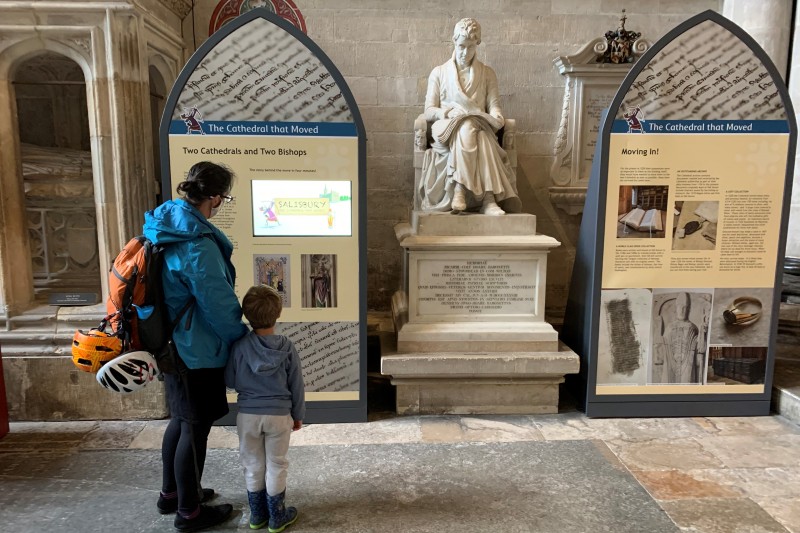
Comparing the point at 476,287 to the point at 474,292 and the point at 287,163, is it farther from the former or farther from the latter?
the point at 287,163

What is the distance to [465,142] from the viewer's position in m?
3.89

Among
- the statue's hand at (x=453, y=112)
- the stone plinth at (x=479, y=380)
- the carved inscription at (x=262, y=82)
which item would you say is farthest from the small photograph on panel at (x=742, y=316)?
the carved inscription at (x=262, y=82)

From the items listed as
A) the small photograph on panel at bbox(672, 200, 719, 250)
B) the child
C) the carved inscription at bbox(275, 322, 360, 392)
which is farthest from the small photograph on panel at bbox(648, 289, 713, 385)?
the child

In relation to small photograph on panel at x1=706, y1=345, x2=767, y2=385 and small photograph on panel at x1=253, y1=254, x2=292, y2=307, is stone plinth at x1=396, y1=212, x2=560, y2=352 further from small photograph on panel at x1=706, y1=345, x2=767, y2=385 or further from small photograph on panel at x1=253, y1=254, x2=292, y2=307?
small photograph on panel at x1=706, y1=345, x2=767, y2=385

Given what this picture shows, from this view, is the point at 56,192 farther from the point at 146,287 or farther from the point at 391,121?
the point at 391,121

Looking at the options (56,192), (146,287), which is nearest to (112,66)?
(56,192)

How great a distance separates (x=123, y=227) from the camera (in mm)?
3494

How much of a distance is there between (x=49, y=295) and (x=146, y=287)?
209 centimetres

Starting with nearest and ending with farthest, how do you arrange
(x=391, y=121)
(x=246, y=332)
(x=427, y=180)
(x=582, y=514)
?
(x=246, y=332) < (x=582, y=514) < (x=427, y=180) < (x=391, y=121)

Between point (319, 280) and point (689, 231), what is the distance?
2.36m

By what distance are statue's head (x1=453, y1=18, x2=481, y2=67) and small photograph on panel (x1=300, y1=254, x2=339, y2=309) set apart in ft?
6.31

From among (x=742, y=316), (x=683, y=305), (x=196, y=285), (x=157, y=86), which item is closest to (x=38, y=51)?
(x=157, y=86)

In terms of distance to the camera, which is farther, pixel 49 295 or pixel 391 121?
pixel 391 121

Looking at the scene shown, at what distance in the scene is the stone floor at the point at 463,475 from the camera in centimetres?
249
